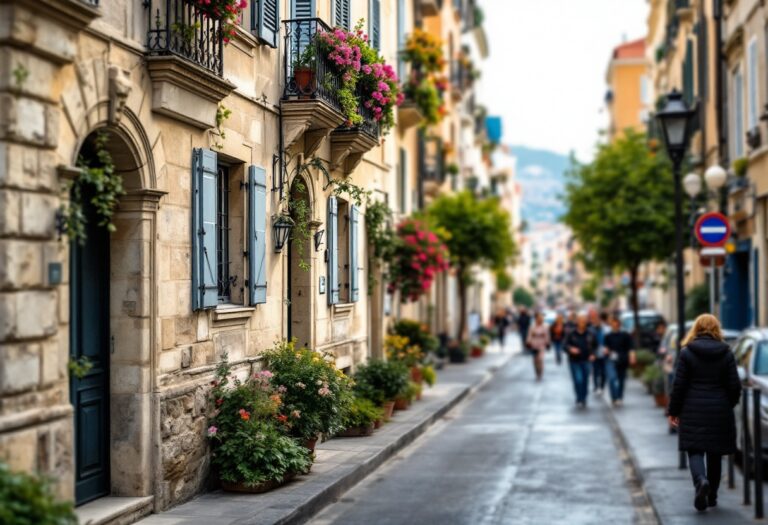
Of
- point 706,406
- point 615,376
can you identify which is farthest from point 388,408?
point 706,406

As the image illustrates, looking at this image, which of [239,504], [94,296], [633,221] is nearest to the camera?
[94,296]

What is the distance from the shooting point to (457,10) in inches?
1836

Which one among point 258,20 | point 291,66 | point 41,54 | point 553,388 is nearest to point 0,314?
point 41,54

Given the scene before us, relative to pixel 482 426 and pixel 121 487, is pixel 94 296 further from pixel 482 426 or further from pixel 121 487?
pixel 482 426

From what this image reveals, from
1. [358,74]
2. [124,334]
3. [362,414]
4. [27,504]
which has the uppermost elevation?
[358,74]

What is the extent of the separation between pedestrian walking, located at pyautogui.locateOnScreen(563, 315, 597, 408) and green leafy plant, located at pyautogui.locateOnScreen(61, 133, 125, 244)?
1437 cm

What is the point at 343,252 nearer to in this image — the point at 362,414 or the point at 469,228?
the point at 362,414

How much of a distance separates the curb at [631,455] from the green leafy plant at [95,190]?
17.9 feet

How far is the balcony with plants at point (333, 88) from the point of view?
43.2 ft

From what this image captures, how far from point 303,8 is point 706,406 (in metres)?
7.36

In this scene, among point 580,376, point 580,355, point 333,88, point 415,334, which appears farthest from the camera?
point 415,334

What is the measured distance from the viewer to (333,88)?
1400 centimetres

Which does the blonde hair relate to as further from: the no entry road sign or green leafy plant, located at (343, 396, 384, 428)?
green leafy plant, located at (343, 396, 384, 428)

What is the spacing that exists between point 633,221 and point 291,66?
1943cm
